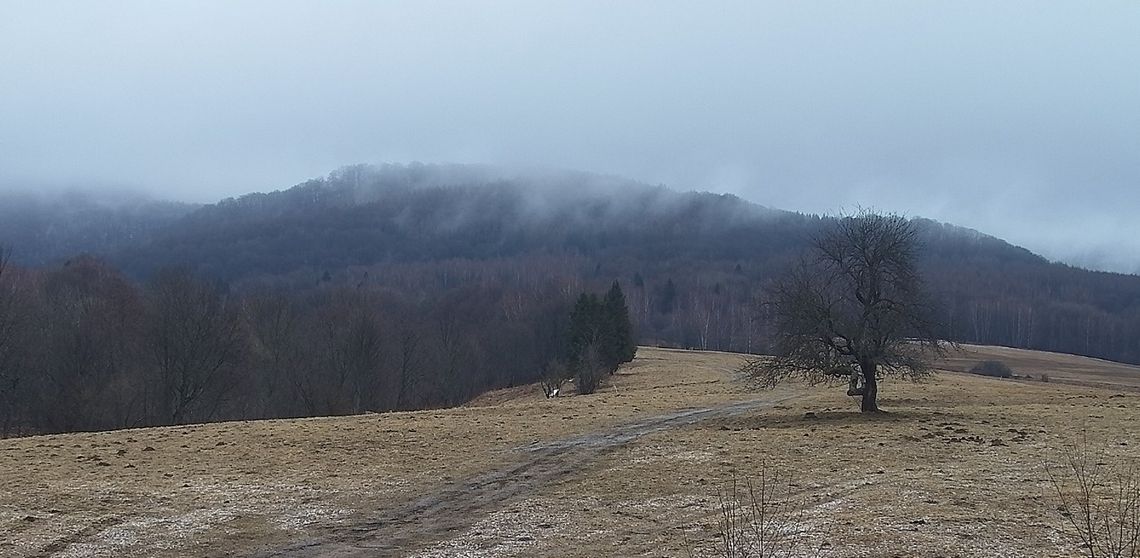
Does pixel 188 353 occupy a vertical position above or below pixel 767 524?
below

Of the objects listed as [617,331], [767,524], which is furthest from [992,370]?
[767,524]

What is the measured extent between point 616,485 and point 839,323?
15.6 metres

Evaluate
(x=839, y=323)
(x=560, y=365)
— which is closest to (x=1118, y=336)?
(x=560, y=365)

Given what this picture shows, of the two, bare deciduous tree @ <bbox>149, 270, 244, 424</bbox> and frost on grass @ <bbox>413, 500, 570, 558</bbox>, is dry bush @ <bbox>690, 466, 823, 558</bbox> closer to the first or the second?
frost on grass @ <bbox>413, 500, 570, 558</bbox>

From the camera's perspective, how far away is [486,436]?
34.4m

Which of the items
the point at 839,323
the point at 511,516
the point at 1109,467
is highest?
the point at 839,323

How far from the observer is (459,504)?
73.2 feet

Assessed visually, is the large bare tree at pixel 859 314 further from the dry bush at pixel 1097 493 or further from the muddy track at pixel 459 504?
the dry bush at pixel 1097 493

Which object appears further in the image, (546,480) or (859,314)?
(859,314)

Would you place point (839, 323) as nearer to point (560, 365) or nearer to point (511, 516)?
point (511, 516)

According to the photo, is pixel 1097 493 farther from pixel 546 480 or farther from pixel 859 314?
pixel 859 314

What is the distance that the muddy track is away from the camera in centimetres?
1798

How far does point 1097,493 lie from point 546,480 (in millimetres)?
13666

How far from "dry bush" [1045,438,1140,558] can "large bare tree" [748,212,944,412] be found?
8524mm
